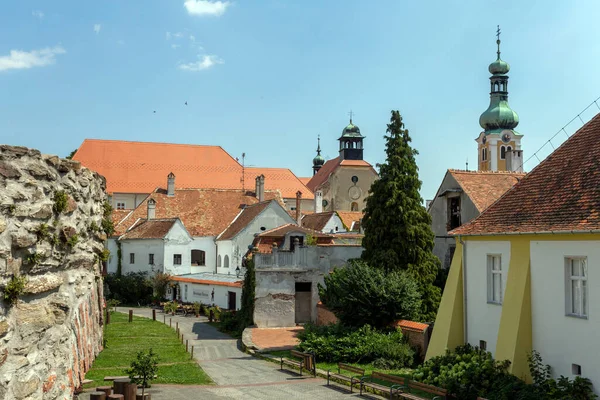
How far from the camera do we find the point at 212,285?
41.1 meters

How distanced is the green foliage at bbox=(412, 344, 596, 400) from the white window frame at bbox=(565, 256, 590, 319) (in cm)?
151

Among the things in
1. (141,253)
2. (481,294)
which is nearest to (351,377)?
(481,294)

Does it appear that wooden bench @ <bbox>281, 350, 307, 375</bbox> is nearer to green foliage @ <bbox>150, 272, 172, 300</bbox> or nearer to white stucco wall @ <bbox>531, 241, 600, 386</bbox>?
white stucco wall @ <bbox>531, 241, 600, 386</bbox>

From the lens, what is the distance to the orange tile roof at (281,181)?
70.8m

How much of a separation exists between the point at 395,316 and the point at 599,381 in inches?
393

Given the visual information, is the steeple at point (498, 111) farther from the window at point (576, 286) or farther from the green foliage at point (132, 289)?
the window at point (576, 286)

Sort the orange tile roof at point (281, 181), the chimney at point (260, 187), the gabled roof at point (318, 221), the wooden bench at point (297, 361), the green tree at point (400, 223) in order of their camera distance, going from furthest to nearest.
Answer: the orange tile roof at point (281, 181) → the chimney at point (260, 187) → the gabled roof at point (318, 221) → the green tree at point (400, 223) → the wooden bench at point (297, 361)

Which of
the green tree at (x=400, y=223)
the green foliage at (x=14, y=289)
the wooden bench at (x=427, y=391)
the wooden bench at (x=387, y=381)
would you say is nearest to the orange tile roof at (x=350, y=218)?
the green tree at (x=400, y=223)

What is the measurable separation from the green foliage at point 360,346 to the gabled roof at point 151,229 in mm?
27632

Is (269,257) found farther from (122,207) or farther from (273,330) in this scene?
(122,207)

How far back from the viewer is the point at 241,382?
63.6 ft

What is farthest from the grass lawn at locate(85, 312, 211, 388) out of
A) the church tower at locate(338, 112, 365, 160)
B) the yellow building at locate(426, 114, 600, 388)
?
the church tower at locate(338, 112, 365, 160)

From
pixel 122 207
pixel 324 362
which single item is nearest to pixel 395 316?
pixel 324 362

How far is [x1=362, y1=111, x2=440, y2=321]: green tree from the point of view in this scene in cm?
2688
